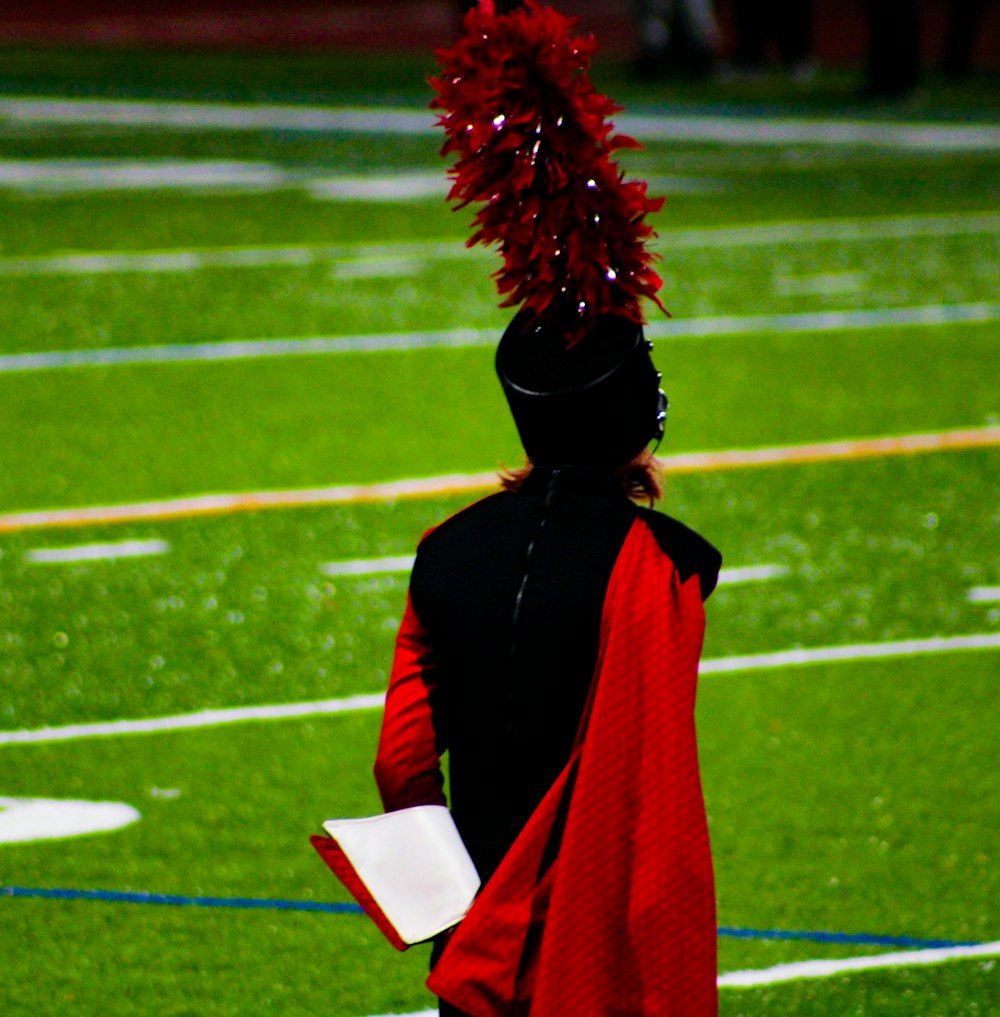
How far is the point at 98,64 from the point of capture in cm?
3103

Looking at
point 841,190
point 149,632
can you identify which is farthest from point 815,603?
point 841,190

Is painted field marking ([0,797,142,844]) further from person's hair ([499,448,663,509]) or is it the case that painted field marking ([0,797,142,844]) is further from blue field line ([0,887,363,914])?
person's hair ([499,448,663,509])

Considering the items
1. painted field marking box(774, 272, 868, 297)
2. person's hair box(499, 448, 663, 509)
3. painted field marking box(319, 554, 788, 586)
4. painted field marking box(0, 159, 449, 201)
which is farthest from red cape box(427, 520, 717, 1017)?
painted field marking box(0, 159, 449, 201)

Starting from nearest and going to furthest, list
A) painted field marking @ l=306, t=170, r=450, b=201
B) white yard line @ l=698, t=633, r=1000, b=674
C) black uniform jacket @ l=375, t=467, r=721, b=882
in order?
black uniform jacket @ l=375, t=467, r=721, b=882 → white yard line @ l=698, t=633, r=1000, b=674 → painted field marking @ l=306, t=170, r=450, b=201

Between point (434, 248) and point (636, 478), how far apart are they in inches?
500

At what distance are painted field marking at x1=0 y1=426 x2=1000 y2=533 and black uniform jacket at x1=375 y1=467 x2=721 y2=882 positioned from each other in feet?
18.3

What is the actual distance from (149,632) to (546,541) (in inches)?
173

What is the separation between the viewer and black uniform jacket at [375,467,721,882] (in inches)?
121

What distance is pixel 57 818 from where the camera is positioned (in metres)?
5.85

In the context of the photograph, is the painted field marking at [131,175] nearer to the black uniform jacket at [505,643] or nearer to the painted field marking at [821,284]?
the painted field marking at [821,284]

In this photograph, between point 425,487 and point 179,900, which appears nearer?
point 179,900

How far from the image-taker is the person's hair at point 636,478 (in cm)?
321

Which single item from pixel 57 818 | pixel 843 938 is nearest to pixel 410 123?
pixel 57 818

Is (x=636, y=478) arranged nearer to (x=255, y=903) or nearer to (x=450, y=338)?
(x=255, y=903)
